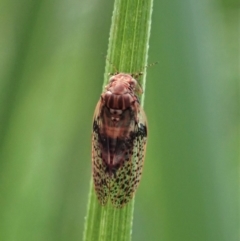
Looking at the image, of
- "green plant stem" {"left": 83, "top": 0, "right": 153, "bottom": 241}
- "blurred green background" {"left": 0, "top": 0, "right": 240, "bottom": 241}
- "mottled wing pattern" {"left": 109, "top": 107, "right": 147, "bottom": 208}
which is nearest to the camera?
"green plant stem" {"left": 83, "top": 0, "right": 153, "bottom": 241}

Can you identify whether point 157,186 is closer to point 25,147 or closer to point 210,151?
point 210,151

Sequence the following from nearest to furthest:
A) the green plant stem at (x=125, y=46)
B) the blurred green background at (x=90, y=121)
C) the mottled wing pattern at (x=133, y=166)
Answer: the green plant stem at (x=125, y=46), the blurred green background at (x=90, y=121), the mottled wing pattern at (x=133, y=166)

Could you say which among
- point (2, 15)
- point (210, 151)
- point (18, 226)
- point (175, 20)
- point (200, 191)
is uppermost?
point (2, 15)

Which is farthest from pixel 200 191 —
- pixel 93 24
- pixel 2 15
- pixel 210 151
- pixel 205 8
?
pixel 2 15

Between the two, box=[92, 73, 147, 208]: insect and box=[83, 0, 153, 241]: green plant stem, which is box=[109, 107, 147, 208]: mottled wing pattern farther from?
box=[83, 0, 153, 241]: green plant stem

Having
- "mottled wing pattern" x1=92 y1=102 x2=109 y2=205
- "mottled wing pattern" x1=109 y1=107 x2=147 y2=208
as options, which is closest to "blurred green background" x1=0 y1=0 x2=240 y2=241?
"mottled wing pattern" x1=109 y1=107 x2=147 y2=208

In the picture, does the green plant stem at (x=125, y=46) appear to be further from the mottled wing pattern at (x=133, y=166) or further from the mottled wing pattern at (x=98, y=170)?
the mottled wing pattern at (x=133, y=166)

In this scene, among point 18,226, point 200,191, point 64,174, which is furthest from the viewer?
point 64,174

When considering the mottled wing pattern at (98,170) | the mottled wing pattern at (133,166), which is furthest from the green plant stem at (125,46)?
the mottled wing pattern at (133,166)
